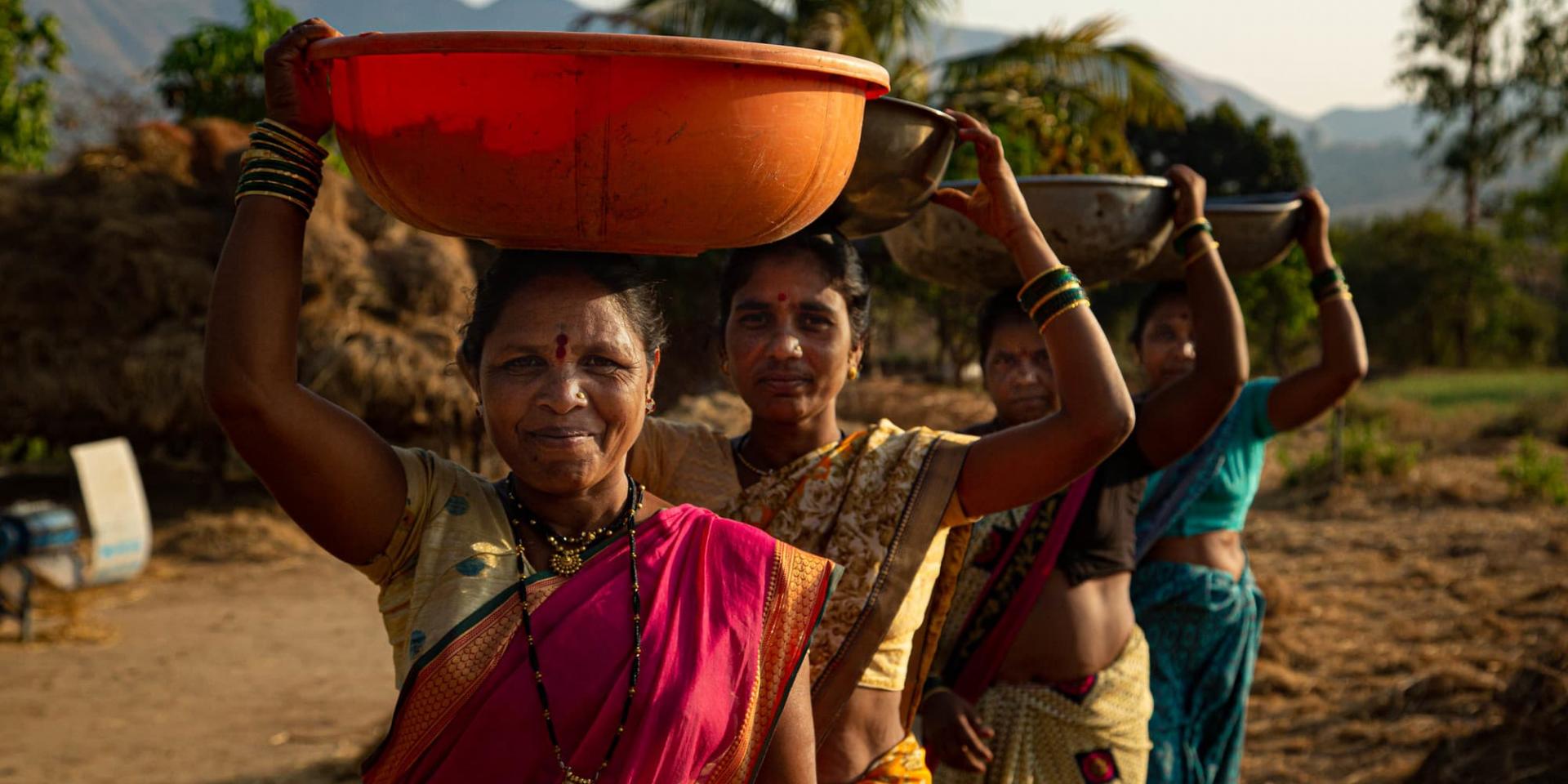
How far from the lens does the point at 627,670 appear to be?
1.84m

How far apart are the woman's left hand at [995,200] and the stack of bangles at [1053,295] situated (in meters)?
0.09

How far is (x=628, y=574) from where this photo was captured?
6.27 ft

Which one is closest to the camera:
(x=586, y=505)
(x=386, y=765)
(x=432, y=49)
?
(x=432, y=49)

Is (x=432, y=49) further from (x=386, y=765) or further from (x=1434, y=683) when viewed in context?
(x=1434, y=683)

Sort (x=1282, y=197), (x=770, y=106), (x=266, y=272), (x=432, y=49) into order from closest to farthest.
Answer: (x=432, y=49), (x=770, y=106), (x=266, y=272), (x=1282, y=197)

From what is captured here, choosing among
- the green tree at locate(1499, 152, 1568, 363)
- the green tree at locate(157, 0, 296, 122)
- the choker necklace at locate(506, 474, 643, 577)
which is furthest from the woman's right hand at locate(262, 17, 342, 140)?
the green tree at locate(1499, 152, 1568, 363)

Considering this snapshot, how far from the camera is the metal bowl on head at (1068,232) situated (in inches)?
103

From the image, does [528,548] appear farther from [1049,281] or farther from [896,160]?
[1049,281]

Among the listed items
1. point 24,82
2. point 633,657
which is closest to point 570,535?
point 633,657

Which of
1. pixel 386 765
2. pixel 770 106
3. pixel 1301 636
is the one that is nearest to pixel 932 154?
pixel 770 106

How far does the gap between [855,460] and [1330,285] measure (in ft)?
5.92

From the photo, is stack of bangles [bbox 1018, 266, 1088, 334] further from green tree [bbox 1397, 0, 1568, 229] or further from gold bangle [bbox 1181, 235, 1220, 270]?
green tree [bbox 1397, 0, 1568, 229]

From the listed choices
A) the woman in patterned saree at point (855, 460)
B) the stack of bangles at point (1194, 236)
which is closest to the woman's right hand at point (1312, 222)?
the stack of bangles at point (1194, 236)

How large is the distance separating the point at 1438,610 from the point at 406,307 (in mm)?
9024
